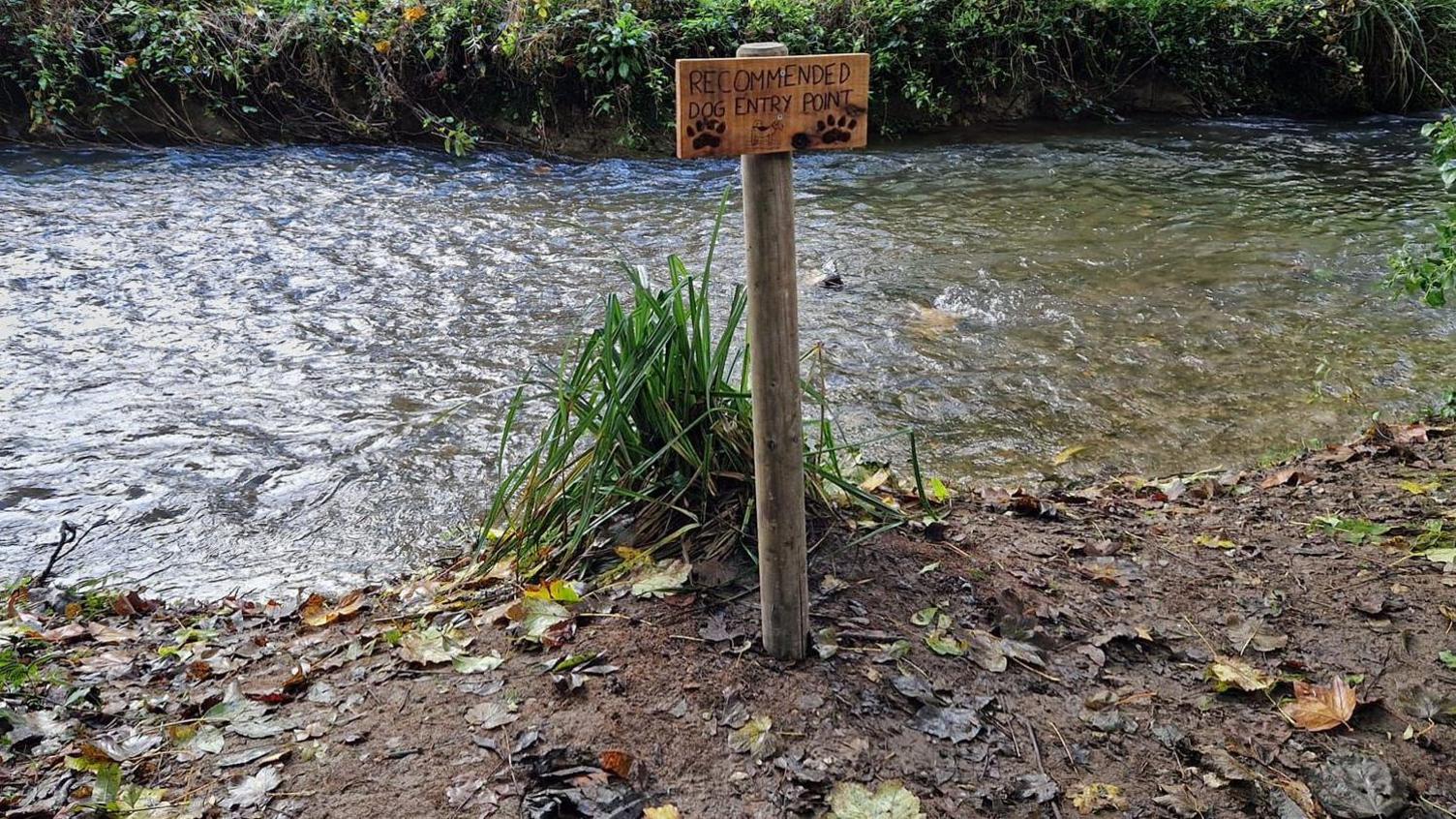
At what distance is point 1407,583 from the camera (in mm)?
2830

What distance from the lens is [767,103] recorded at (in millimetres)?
1990

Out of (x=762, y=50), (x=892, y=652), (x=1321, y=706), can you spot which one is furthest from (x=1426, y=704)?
(x=762, y=50)

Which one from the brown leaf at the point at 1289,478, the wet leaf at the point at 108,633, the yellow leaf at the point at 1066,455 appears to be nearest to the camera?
the wet leaf at the point at 108,633

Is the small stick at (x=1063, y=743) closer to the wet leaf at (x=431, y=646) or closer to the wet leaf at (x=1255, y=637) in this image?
the wet leaf at (x=1255, y=637)

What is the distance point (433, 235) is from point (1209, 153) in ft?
21.3

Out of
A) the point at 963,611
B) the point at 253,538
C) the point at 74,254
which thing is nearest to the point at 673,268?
the point at 963,611

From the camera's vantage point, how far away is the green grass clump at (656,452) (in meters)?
2.90

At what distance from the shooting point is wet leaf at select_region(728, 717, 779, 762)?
221 centimetres

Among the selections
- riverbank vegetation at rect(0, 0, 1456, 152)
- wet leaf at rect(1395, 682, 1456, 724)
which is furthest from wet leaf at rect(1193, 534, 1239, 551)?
riverbank vegetation at rect(0, 0, 1456, 152)

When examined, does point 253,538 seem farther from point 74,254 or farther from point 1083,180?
point 1083,180

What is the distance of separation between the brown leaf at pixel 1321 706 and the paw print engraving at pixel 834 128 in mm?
1596

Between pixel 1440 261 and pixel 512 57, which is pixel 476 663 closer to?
pixel 1440 261

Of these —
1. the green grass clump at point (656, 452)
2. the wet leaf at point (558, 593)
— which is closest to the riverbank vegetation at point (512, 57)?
the green grass clump at point (656, 452)

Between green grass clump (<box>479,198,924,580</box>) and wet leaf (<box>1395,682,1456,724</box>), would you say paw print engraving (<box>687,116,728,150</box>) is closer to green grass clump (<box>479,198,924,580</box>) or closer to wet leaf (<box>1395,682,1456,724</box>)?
green grass clump (<box>479,198,924,580</box>)
